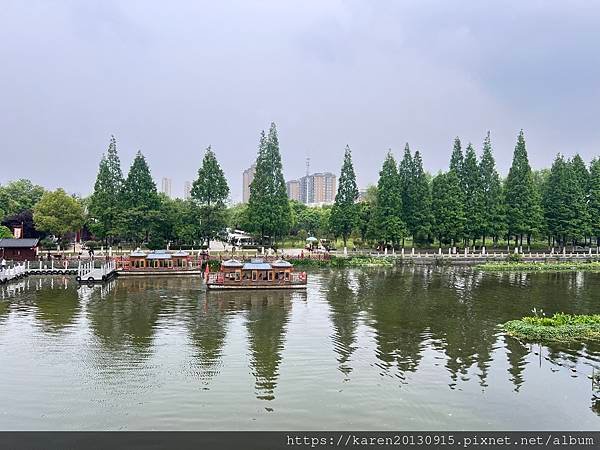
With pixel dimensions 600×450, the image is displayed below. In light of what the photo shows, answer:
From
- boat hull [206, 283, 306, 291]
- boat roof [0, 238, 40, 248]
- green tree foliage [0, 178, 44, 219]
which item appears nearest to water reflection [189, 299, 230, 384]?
boat hull [206, 283, 306, 291]

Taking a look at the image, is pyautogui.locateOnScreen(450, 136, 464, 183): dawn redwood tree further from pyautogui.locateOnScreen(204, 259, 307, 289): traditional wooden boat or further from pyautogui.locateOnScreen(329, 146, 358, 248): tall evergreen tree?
pyautogui.locateOnScreen(204, 259, 307, 289): traditional wooden boat

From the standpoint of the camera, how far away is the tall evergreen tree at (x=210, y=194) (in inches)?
2267

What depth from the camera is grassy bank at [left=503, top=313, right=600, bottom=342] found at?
21.7 m

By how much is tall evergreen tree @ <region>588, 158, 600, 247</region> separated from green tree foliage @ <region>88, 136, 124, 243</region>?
55.3 meters

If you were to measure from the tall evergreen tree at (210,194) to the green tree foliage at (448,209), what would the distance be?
82.8ft

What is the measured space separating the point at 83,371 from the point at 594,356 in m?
18.3

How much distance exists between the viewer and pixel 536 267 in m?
52.4

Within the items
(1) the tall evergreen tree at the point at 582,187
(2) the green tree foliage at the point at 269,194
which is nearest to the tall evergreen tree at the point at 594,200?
(1) the tall evergreen tree at the point at 582,187

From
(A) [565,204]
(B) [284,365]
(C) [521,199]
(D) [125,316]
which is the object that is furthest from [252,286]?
(A) [565,204]

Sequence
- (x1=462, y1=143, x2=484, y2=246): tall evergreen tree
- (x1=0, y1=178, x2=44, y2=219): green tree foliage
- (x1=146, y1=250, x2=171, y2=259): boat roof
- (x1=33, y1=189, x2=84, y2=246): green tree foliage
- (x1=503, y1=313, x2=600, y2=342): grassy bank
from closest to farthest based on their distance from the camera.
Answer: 1. (x1=503, y1=313, x2=600, y2=342): grassy bank
2. (x1=146, y1=250, x2=171, y2=259): boat roof
3. (x1=33, y1=189, x2=84, y2=246): green tree foliage
4. (x1=462, y1=143, x2=484, y2=246): tall evergreen tree
5. (x1=0, y1=178, x2=44, y2=219): green tree foliage

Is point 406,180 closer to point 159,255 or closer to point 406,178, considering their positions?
point 406,178

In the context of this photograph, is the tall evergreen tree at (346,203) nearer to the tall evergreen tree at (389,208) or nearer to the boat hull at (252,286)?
the tall evergreen tree at (389,208)

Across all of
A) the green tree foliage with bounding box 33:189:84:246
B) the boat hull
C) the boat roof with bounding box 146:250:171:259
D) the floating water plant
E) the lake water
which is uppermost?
the green tree foliage with bounding box 33:189:84:246

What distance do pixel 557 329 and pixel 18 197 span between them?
69.4 m
